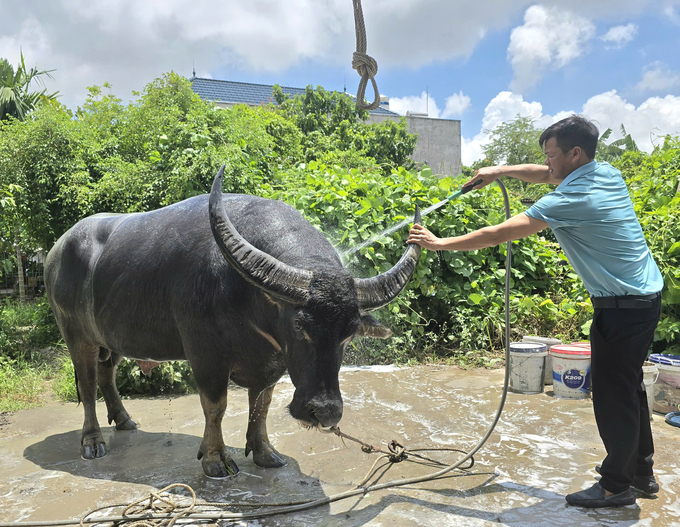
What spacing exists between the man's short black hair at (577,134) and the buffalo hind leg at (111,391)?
4.02m

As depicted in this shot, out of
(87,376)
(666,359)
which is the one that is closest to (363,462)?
(87,376)

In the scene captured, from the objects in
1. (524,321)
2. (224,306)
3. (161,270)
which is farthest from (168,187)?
(524,321)

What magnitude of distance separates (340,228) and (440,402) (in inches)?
103

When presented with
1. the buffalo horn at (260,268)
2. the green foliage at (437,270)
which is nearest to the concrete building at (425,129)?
the green foliage at (437,270)

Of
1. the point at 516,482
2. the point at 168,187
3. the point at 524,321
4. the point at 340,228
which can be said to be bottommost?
the point at 516,482

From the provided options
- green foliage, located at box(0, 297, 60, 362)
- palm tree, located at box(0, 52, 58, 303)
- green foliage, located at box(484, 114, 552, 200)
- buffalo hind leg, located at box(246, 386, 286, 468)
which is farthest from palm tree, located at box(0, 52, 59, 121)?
green foliage, located at box(484, 114, 552, 200)

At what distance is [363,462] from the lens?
366 centimetres

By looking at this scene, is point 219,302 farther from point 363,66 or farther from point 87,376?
point 363,66

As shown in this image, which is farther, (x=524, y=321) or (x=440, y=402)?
(x=524, y=321)

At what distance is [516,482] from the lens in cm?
329

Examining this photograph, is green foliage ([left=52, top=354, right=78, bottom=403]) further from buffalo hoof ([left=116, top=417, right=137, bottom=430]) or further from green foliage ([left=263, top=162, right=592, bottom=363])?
green foliage ([left=263, top=162, right=592, bottom=363])

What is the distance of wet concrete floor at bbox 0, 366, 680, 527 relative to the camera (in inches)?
116

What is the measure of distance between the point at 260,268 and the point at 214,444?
148 centimetres

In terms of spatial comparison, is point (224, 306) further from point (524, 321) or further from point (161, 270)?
point (524, 321)
